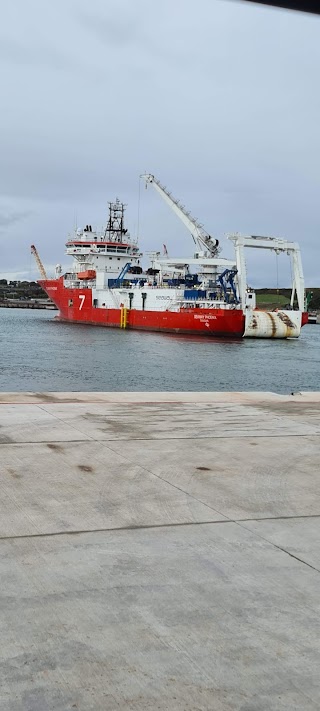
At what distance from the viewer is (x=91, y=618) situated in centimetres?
321

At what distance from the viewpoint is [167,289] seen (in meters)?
64.9

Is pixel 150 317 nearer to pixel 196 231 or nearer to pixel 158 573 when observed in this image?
pixel 196 231

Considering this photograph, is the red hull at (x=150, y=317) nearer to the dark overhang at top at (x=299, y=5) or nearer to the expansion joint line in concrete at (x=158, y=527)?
the expansion joint line in concrete at (x=158, y=527)

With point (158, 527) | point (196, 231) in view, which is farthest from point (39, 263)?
point (158, 527)

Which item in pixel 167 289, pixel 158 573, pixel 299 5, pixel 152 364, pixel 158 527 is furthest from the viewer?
pixel 167 289

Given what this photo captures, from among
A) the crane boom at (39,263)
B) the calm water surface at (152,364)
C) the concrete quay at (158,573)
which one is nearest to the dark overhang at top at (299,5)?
the concrete quay at (158,573)

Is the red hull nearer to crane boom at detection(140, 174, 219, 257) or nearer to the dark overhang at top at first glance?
crane boom at detection(140, 174, 219, 257)

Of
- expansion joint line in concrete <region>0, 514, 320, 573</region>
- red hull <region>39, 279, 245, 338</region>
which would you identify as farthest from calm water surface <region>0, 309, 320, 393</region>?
expansion joint line in concrete <region>0, 514, 320, 573</region>

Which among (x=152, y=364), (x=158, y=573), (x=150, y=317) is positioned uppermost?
(x=150, y=317)

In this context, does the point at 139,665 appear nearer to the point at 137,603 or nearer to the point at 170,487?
the point at 137,603

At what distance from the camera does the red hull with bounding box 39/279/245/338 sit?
6022cm

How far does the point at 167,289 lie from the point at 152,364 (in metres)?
28.1

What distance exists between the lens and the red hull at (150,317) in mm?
60219

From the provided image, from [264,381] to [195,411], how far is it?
76.2 ft
